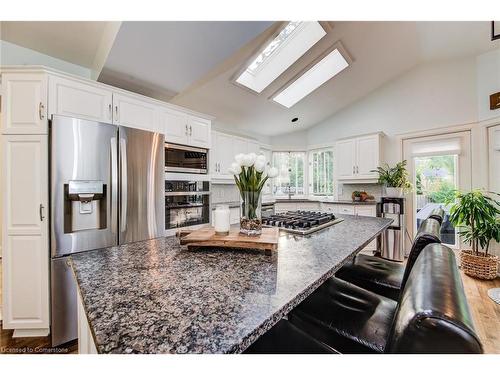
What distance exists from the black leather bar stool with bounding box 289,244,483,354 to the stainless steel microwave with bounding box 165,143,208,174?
2.00 meters

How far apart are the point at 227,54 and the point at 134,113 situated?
3.64 ft

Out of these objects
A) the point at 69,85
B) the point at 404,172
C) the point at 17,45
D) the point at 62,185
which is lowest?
the point at 62,185

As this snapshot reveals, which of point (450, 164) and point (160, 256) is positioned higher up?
point (450, 164)

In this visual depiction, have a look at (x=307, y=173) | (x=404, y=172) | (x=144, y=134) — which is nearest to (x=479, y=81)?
(x=404, y=172)

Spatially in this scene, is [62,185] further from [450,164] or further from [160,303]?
[450,164]

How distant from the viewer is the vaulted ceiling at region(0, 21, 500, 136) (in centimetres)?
199

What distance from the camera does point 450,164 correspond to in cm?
365

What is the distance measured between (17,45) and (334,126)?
4.90m

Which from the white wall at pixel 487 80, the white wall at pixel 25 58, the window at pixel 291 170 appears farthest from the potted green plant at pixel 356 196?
the white wall at pixel 25 58

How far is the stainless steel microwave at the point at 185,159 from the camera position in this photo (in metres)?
2.54

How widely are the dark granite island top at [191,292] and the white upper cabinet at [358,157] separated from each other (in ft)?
11.3

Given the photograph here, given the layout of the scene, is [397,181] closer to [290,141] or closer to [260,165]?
[290,141]

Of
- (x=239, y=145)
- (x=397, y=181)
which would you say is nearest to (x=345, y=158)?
(x=397, y=181)

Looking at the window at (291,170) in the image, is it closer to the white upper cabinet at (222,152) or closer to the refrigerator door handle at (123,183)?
the white upper cabinet at (222,152)
